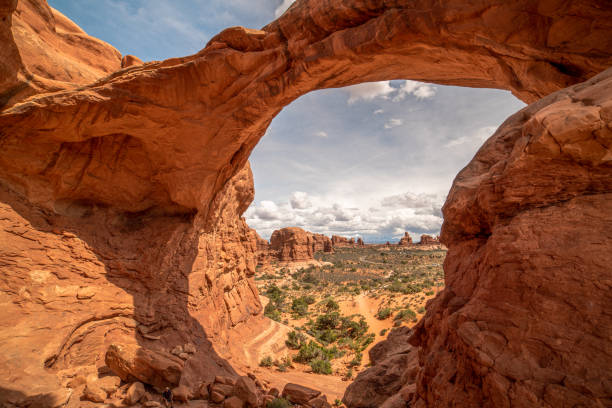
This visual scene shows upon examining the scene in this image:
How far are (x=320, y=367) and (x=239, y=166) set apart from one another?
9549 millimetres

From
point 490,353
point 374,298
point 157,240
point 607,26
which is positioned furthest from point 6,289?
point 374,298

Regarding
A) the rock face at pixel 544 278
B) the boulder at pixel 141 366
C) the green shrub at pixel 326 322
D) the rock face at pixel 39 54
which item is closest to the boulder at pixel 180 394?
the boulder at pixel 141 366

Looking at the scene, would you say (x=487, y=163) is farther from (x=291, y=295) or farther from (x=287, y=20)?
(x=291, y=295)

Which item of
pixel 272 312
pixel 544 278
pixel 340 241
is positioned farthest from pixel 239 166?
pixel 340 241

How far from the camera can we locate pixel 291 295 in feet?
88.1

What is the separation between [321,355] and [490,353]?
11271mm

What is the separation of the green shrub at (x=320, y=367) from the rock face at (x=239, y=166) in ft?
14.1

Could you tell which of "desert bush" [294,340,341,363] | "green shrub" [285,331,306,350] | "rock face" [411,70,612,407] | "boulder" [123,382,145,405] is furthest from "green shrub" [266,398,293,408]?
"green shrub" [285,331,306,350]

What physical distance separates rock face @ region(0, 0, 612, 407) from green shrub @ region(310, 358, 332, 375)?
4.31 meters

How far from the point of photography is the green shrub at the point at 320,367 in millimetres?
11250

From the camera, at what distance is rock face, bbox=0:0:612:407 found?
2703 millimetres

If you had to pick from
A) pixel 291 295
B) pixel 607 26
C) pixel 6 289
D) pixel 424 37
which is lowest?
pixel 291 295

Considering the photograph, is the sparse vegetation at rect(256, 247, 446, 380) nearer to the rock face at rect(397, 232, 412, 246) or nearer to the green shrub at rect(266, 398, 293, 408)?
the green shrub at rect(266, 398, 293, 408)

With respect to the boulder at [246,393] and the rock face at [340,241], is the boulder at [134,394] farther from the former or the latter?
the rock face at [340,241]
